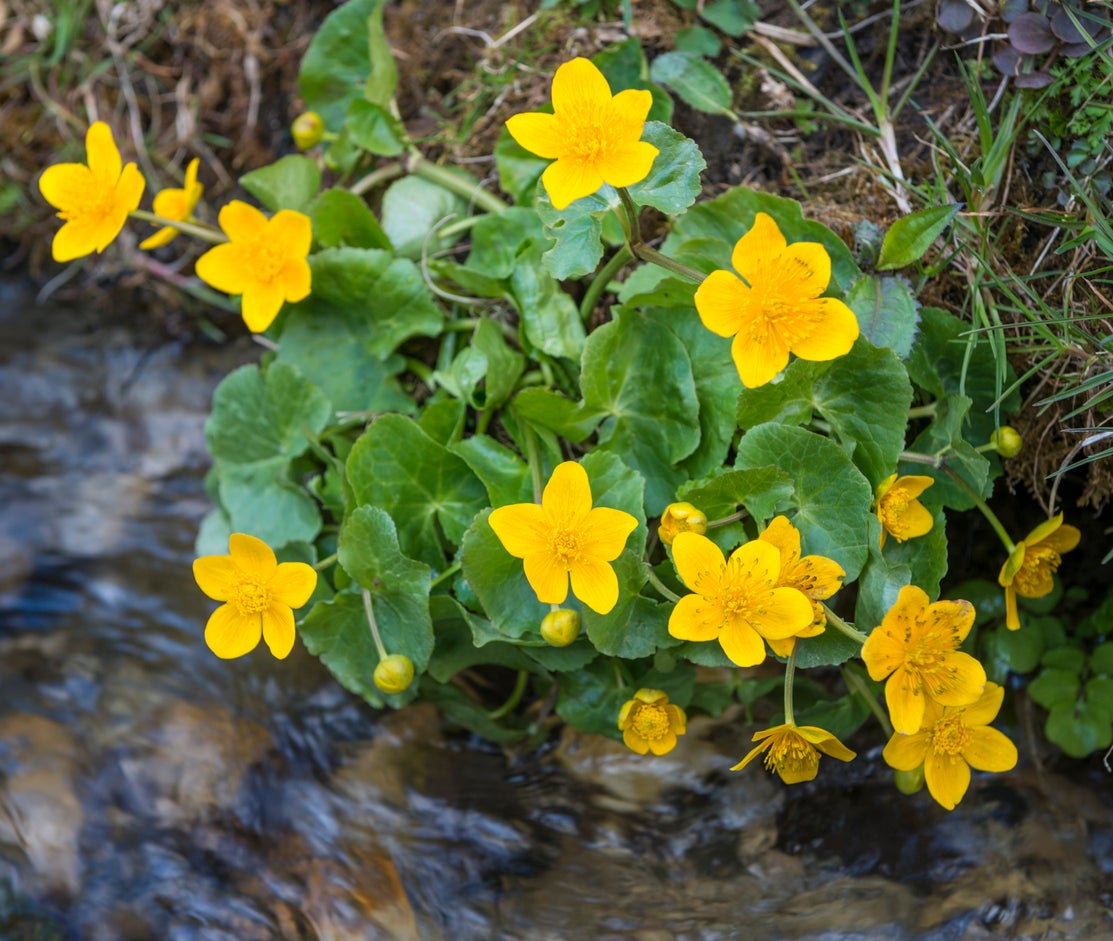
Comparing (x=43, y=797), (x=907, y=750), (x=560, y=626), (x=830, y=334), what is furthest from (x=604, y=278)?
(x=43, y=797)

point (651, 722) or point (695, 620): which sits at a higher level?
point (695, 620)

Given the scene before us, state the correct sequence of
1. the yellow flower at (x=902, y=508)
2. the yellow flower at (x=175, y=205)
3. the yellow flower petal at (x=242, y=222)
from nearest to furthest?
1. the yellow flower at (x=902, y=508)
2. the yellow flower petal at (x=242, y=222)
3. the yellow flower at (x=175, y=205)

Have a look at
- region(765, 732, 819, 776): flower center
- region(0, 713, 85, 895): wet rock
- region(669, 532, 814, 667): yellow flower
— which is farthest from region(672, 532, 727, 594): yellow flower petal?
region(0, 713, 85, 895): wet rock

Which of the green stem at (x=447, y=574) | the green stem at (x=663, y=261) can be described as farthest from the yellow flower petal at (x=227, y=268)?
the green stem at (x=663, y=261)

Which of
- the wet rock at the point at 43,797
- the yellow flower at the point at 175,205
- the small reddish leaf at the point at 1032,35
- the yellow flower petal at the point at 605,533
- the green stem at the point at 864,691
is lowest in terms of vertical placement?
the wet rock at the point at 43,797

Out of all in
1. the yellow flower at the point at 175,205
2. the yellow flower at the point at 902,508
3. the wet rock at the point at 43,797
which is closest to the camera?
Result: the yellow flower at the point at 902,508

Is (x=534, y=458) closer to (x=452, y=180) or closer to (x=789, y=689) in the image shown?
→ (x=789, y=689)

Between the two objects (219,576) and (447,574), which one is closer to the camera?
(219,576)

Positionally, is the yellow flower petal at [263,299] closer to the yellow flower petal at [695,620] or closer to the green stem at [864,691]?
the yellow flower petal at [695,620]
